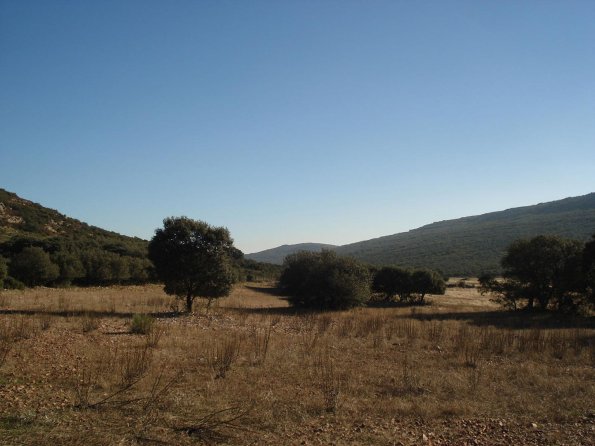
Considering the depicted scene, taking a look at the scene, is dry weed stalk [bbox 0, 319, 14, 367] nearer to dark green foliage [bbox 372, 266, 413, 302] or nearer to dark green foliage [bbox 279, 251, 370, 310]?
dark green foliage [bbox 279, 251, 370, 310]

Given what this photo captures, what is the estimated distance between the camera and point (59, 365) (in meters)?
9.38

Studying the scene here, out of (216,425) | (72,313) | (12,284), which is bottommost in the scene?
(216,425)

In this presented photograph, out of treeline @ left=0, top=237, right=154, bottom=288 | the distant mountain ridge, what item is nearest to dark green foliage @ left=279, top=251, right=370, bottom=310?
treeline @ left=0, top=237, right=154, bottom=288

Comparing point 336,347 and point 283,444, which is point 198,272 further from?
point 283,444

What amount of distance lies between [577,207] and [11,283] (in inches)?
6157

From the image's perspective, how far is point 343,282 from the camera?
33438mm

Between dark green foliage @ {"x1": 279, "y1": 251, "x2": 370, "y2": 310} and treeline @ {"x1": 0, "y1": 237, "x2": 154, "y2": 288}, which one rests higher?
treeline @ {"x1": 0, "y1": 237, "x2": 154, "y2": 288}

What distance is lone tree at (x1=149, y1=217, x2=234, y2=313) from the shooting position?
2284 cm

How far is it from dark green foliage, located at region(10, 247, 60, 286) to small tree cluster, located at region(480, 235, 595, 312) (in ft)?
124

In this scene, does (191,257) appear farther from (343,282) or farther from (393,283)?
(393,283)

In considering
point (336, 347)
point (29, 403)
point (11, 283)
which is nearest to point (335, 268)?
point (336, 347)

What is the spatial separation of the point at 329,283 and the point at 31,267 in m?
24.8

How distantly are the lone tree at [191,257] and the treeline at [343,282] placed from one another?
40.4ft

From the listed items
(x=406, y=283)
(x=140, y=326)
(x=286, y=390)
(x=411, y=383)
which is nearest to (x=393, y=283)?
(x=406, y=283)
